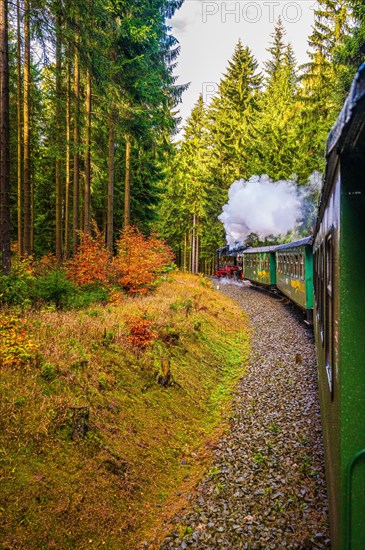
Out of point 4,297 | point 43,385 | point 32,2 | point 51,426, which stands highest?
point 32,2

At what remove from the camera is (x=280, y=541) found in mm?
4078

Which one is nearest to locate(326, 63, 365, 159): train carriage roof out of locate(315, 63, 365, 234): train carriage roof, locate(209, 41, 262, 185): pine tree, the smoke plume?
locate(315, 63, 365, 234): train carriage roof

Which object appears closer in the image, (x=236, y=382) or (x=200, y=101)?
(x=236, y=382)

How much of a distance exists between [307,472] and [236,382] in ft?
13.8

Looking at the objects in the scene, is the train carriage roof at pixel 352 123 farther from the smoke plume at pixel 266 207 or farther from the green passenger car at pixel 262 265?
the smoke plume at pixel 266 207

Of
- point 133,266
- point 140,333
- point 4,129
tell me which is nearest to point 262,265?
point 133,266

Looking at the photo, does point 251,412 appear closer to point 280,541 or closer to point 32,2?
point 280,541

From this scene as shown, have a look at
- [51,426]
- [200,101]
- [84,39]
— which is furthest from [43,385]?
[200,101]

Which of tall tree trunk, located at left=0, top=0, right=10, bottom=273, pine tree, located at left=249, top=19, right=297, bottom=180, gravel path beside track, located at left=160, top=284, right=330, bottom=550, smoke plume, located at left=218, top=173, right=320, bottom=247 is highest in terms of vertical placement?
pine tree, located at left=249, top=19, right=297, bottom=180

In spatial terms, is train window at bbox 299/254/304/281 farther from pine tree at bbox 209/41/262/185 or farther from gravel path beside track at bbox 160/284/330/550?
→ pine tree at bbox 209/41/262/185

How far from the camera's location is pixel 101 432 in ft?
18.7

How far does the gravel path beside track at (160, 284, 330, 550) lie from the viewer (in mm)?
4195

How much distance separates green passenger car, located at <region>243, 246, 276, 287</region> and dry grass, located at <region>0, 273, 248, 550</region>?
14401mm

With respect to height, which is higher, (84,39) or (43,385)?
(84,39)
